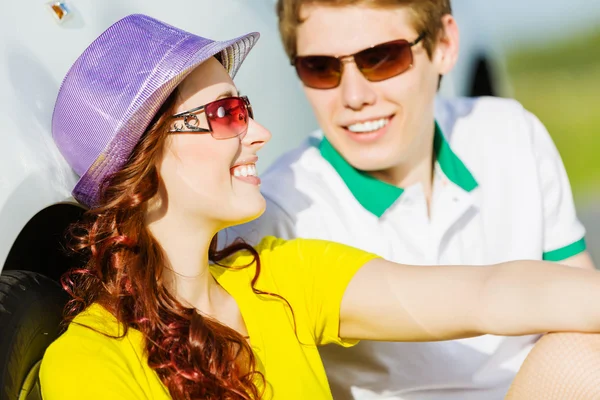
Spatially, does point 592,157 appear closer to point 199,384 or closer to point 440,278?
point 440,278

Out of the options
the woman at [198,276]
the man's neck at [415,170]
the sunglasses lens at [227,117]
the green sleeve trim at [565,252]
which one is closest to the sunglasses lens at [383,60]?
the man's neck at [415,170]

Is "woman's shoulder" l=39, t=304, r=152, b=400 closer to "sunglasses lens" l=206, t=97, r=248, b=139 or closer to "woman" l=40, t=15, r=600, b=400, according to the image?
"woman" l=40, t=15, r=600, b=400

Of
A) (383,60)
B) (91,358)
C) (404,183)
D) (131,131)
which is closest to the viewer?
(91,358)

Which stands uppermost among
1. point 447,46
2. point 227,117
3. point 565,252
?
point 227,117

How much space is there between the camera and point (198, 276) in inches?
65.1

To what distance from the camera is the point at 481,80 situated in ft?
11.7

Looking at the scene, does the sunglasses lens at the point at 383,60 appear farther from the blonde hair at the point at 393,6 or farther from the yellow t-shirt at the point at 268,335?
the yellow t-shirt at the point at 268,335

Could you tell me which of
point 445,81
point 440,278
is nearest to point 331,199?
point 440,278

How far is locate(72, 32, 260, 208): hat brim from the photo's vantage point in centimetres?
150

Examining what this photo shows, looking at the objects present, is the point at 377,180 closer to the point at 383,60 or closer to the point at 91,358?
the point at 383,60

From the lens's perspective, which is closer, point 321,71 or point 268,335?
point 268,335

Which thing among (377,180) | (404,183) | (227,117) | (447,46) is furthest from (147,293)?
(447,46)

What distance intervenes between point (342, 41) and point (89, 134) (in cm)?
81

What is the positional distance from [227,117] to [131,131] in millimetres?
198
